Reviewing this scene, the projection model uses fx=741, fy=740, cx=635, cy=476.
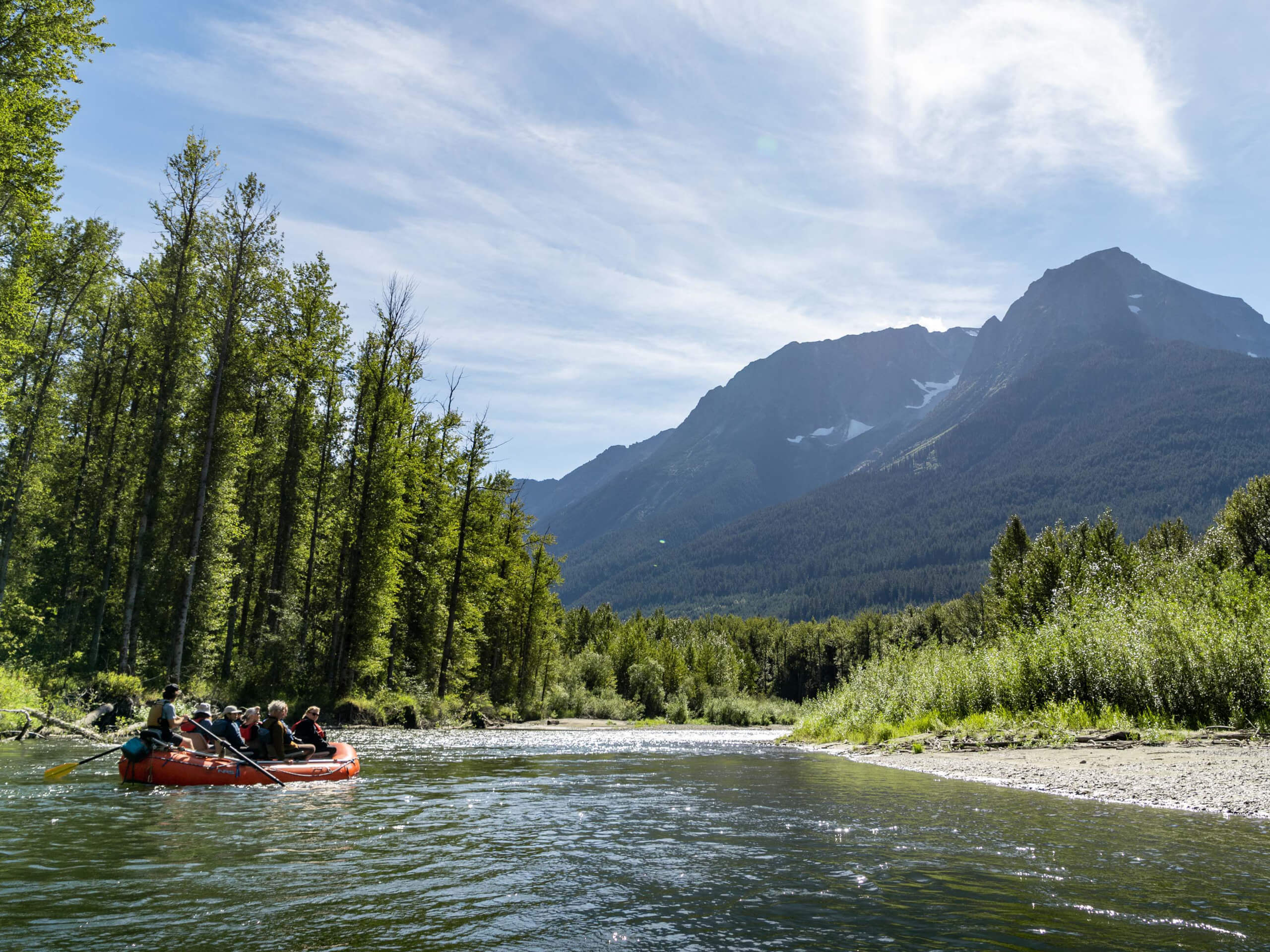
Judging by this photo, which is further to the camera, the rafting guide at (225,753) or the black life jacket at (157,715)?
the black life jacket at (157,715)

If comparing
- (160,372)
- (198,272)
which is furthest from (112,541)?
(198,272)

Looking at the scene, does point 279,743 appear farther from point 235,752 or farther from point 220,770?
point 220,770

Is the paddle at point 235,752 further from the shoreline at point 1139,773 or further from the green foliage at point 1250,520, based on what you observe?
the green foliage at point 1250,520

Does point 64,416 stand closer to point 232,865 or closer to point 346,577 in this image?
point 346,577

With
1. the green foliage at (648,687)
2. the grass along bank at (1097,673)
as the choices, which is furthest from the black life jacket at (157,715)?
the green foliage at (648,687)

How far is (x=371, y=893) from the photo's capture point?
7750 millimetres

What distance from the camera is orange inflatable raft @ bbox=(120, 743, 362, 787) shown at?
15.7m

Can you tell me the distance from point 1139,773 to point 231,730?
19645mm

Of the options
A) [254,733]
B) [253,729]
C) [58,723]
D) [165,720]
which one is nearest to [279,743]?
[254,733]

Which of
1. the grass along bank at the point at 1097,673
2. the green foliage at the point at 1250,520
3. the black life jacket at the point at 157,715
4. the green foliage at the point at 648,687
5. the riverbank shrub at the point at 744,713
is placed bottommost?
the riverbank shrub at the point at 744,713

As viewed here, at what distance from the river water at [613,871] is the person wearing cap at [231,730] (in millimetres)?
1951

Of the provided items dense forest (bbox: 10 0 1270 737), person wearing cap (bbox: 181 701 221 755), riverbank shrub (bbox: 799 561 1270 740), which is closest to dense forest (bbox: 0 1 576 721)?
dense forest (bbox: 10 0 1270 737)

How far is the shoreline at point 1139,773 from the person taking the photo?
11453 mm

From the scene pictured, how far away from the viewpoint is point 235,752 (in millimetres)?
17031
